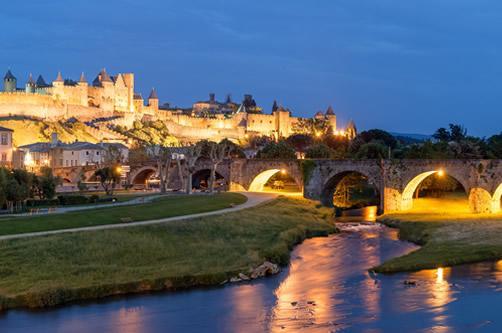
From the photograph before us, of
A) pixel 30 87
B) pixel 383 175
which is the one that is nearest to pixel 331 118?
pixel 30 87

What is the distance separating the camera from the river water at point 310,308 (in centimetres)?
2483

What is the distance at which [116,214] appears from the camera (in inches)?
1683

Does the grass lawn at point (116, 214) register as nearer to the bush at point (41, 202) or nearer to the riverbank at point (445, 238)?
the bush at point (41, 202)

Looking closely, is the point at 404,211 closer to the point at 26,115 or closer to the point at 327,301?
the point at 327,301

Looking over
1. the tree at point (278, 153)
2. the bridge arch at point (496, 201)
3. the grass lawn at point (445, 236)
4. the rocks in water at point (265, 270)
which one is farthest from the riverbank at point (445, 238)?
the tree at point (278, 153)

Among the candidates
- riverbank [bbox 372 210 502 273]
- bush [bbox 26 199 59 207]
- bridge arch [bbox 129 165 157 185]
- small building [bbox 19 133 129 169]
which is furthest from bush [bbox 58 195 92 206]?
small building [bbox 19 133 129 169]

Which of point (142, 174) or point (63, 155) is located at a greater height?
point (63, 155)

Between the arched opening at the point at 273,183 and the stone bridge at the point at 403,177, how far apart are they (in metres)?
5.59

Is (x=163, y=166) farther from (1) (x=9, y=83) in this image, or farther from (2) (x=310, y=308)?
(1) (x=9, y=83)

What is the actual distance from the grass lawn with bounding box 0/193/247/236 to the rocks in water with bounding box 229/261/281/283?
35.4 ft

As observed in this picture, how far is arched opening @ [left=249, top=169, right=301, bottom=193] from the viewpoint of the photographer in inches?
3091

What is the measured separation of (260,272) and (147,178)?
2624 inches

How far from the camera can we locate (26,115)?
14625 centimetres

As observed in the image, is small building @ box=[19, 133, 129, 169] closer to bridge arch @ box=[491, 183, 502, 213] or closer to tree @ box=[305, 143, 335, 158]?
tree @ box=[305, 143, 335, 158]
